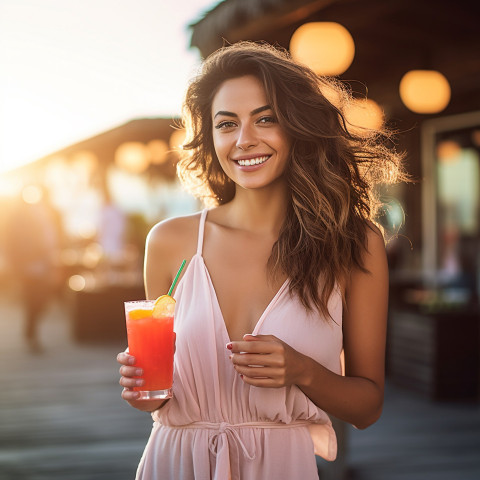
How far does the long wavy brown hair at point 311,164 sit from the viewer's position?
5.55 ft

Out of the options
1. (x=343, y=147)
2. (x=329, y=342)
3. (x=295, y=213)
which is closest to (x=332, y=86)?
(x=343, y=147)

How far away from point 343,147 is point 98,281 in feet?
23.6

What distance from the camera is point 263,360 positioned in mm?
1375

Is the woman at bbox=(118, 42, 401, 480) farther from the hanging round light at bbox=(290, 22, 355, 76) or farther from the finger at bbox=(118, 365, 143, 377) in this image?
the hanging round light at bbox=(290, 22, 355, 76)

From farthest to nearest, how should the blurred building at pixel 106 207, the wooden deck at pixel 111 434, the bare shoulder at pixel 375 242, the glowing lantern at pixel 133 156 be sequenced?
the glowing lantern at pixel 133 156 → the blurred building at pixel 106 207 → the wooden deck at pixel 111 434 → the bare shoulder at pixel 375 242

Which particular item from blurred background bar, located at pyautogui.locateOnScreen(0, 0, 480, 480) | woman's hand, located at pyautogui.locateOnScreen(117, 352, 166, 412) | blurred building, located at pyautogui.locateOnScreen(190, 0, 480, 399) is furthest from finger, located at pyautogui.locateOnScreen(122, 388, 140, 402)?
blurred building, located at pyautogui.locateOnScreen(190, 0, 480, 399)

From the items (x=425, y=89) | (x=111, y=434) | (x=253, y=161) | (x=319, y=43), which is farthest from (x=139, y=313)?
(x=425, y=89)

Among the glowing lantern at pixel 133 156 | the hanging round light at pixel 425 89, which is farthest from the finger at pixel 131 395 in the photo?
the glowing lantern at pixel 133 156

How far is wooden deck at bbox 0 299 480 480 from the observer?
11.7ft

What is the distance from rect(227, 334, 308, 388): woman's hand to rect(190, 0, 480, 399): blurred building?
1170mm

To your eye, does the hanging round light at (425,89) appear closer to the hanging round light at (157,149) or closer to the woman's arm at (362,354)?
the woman's arm at (362,354)

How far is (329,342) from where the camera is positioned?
1639 millimetres

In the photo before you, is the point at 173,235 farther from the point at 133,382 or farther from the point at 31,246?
the point at 31,246

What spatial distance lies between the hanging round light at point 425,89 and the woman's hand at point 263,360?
13.7 feet
